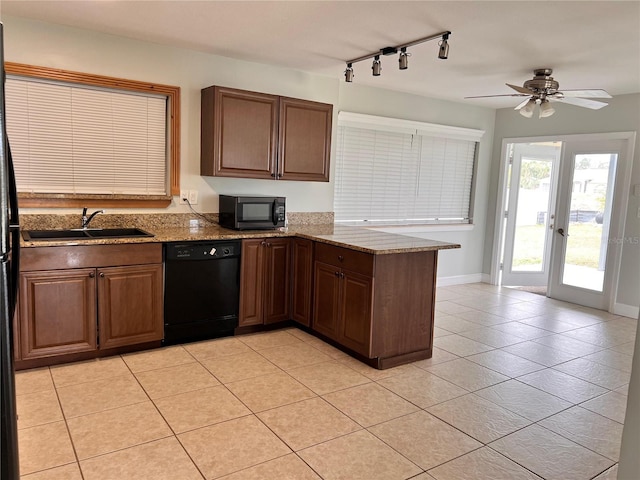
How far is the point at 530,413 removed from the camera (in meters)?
2.84

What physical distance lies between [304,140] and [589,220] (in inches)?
138

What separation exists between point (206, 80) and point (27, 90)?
4.51ft

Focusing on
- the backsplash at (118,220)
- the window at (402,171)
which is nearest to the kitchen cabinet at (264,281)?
the backsplash at (118,220)

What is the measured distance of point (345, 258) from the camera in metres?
3.58

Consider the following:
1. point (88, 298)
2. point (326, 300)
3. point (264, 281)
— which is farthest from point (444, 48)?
point (88, 298)

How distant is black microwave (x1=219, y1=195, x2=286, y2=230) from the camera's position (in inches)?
158

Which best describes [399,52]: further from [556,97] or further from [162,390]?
[162,390]

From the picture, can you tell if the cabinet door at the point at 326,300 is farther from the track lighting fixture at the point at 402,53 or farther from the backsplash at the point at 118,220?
the track lighting fixture at the point at 402,53

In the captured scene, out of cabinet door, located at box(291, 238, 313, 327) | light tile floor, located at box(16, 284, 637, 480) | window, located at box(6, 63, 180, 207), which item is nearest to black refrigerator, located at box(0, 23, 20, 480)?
light tile floor, located at box(16, 284, 637, 480)

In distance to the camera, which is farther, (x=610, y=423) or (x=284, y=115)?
(x=284, y=115)

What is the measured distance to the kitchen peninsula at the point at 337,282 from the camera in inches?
131

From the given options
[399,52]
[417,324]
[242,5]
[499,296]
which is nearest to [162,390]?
[417,324]

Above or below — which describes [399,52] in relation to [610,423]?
above

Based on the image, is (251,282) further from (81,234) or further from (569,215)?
(569,215)
